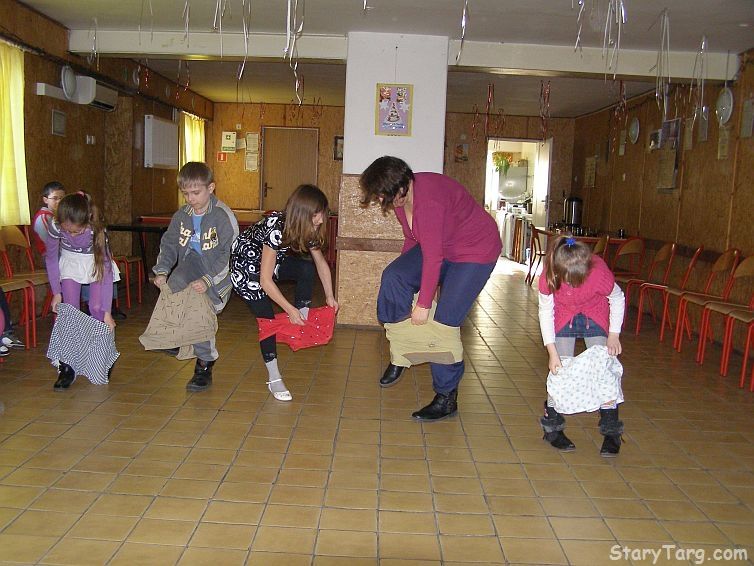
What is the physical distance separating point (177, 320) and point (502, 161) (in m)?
13.1

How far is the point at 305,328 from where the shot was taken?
12.1 ft

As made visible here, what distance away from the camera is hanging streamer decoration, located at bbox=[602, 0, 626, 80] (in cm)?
507

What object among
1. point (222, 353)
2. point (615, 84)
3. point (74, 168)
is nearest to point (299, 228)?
point (222, 353)

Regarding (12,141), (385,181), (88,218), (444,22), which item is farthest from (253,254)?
(12,141)

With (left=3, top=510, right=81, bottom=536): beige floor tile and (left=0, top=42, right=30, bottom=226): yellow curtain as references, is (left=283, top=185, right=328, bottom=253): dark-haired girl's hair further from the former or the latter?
(left=0, top=42, right=30, bottom=226): yellow curtain

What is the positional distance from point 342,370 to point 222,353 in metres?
0.96

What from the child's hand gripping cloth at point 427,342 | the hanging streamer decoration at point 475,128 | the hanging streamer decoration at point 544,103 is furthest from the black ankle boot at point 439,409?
the hanging streamer decoration at point 475,128

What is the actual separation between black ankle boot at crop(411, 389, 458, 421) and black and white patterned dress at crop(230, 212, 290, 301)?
1043mm

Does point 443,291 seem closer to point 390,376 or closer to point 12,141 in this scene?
point 390,376

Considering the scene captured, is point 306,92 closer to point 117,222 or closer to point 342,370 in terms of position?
point 117,222

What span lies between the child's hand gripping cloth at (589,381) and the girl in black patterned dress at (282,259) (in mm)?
1240

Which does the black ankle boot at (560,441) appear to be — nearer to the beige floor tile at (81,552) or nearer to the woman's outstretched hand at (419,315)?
the woman's outstretched hand at (419,315)

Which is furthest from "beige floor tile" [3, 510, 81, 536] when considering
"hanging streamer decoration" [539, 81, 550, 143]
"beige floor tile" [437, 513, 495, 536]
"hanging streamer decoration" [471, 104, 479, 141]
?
"hanging streamer decoration" [471, 104, 479, 141]

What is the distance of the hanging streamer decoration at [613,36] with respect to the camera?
507 centimetres
